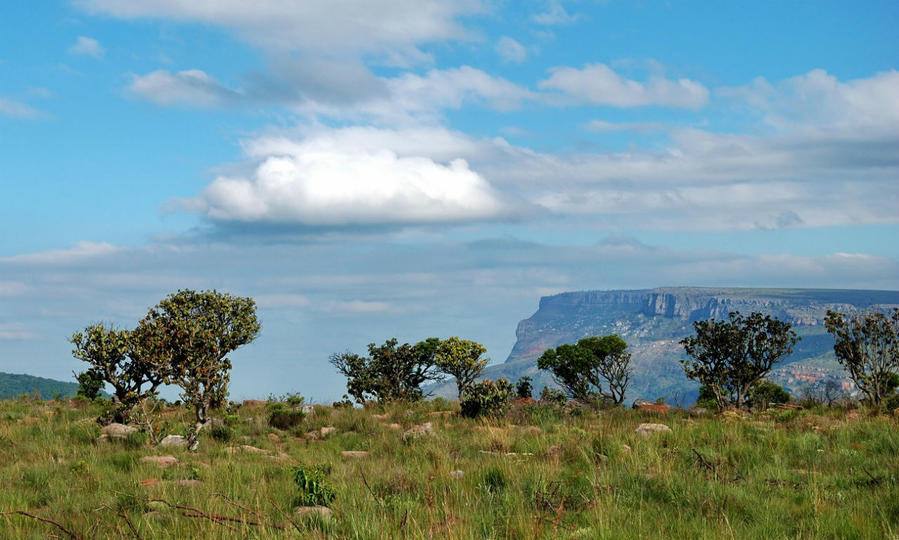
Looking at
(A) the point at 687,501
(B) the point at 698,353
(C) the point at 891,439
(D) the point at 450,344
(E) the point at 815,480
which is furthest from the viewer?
(D) the point at 450,344

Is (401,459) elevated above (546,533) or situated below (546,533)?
below

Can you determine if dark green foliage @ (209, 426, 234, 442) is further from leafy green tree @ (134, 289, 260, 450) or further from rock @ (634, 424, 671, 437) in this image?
rock @ (634, 424, 671, 437)

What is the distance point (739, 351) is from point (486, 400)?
14776 mm

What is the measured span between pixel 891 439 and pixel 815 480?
192 inches

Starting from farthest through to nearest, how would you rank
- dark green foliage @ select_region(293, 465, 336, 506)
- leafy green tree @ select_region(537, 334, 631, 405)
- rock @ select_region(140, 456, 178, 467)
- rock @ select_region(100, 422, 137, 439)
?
leafy green tree @ select_region(537, 334, 631, 405) → rock @ select_region(100, 422, 137, 439) → rock @ select_region(140, 456, 178, 467) → dark green foliage @ select_region(293, 465, 336, 506)

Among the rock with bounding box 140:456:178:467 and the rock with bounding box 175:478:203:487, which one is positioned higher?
the rock with bounding box 175:478:203:487

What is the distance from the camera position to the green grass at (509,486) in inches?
276

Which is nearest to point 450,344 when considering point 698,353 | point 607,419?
point 698,353

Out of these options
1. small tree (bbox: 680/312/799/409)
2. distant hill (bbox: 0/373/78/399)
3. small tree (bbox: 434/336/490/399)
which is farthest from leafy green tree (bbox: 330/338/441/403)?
distant hill (bbox: 0/373/78/399)

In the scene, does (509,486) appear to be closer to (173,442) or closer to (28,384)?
(173,442)

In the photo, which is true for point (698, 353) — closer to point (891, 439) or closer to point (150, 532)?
point (891, 439)

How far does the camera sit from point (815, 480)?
902 centimetres

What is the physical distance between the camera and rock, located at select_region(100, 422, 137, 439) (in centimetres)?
1667

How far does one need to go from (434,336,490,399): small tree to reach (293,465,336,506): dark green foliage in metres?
36.2
